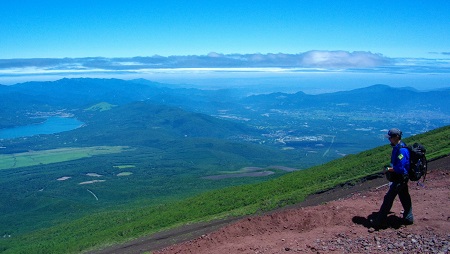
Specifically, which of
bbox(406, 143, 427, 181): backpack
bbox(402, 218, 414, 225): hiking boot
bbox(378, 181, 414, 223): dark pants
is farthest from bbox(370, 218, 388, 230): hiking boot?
bbox(406, 143, 427, 181): backpack

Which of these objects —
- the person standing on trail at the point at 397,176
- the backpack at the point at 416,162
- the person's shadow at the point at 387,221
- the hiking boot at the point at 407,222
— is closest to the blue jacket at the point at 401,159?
the person standing on trail at the point at 397,176

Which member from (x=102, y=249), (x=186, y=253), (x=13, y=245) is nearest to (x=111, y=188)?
(x=13, y=245)

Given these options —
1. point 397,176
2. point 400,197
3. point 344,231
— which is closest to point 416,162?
point 397,176

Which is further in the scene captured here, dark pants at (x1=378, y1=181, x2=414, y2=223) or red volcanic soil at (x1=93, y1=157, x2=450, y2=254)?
dark pants at (x1=378, y1=181, x2=414, y2=223)

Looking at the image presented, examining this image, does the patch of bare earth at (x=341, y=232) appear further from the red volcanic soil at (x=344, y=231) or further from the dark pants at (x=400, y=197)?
the dark pants at (x=400, y=197)

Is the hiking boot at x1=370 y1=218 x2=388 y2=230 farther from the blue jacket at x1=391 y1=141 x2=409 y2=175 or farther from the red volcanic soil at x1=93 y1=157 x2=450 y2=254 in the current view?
the blue jacket at x1=391 y1=141 x2=409 y2=175

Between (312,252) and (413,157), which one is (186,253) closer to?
(312,252)

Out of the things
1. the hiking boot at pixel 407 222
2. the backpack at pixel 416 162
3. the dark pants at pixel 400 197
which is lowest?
the hiking boot at pixel 407 222
